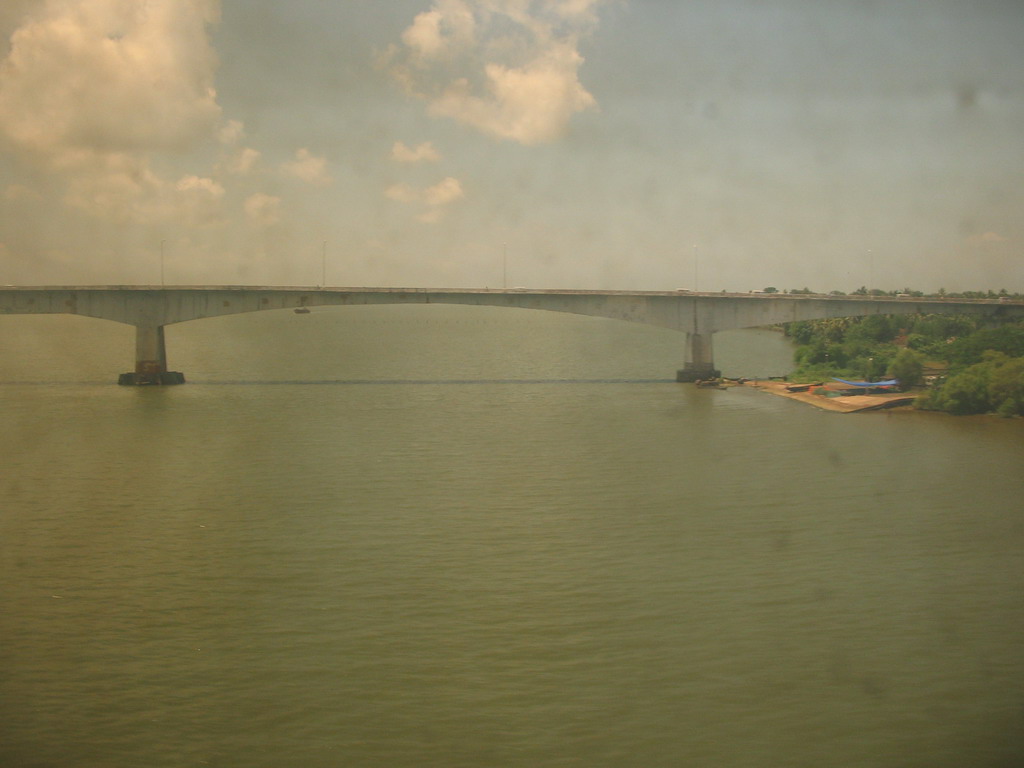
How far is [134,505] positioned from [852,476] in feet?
47.1

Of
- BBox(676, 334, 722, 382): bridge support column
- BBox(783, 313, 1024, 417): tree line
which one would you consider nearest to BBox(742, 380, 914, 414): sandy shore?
BBox(783, 313, 1024, 417): tree line

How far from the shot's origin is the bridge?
43438 millimetres

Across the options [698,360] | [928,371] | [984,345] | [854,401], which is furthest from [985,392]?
[698,360]

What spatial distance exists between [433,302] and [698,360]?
1145 cm

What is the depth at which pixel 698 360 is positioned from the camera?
47688 mm

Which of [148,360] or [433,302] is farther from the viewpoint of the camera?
[433,302]

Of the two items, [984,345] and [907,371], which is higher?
[984,345]

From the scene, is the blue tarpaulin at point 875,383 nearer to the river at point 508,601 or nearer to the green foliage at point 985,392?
the green foliage at point 985,392

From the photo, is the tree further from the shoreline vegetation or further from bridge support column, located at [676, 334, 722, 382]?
bridge support column, located at [676, 334, 722, 382]

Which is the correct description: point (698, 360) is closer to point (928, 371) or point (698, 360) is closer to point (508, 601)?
point (928, 371)

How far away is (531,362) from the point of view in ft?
219

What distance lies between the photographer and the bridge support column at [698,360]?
47.5 meters

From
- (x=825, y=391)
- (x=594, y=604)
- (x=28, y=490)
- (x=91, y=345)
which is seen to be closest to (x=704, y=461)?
(x=594, y=604)

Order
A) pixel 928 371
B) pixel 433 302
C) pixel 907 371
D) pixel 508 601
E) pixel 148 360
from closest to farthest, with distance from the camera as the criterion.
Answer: pixel 508 601
pixel 907 371
pixel 148 360
pixel 433 302
pixel 928 371
